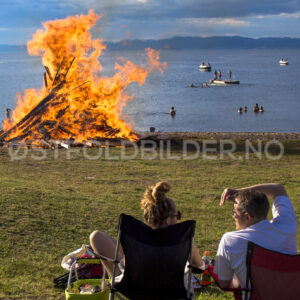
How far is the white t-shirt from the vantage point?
395cm

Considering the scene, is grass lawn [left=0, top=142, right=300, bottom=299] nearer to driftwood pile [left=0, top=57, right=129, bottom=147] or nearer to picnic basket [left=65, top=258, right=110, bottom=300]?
picnic basket [left=65, top=258, right=110, bottom=300]

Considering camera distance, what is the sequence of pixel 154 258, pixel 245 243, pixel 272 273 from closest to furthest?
pixel 272 273 < pixel 245 243 < pixel 154 258

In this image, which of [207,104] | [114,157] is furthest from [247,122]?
[114,157]

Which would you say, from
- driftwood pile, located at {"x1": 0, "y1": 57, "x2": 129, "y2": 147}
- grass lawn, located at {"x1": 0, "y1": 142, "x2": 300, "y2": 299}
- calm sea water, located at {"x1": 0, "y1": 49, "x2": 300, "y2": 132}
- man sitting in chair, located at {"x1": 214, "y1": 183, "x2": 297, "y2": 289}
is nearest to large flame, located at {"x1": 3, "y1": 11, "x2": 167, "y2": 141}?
driftwood pile, located at {"x1": 0, "y1": 57, "x2": 129, "y2": 147}

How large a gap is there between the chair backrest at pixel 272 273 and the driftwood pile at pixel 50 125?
633 inches

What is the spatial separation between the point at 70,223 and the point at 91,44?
13878 millimetres

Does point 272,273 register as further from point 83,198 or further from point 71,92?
point 71,92

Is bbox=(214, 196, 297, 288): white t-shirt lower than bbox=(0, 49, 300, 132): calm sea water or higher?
lower

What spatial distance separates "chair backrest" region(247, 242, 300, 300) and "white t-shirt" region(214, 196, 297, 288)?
0.16 meters

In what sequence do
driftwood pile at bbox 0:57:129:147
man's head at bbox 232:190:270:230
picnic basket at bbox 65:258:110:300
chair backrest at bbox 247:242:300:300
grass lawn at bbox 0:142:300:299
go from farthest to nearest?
1. driftwood pile at bbox 0:57:129:147
2. grass lawn at bbox 0:142:300:299
3. picnic basket at bbox 65:258:110:300
4. man's head at bbox 232:190:270:230
5. chair backrest at bbox 247:242:300:300

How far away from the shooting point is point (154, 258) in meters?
4.09

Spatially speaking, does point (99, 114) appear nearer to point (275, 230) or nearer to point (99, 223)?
point (99, 223)

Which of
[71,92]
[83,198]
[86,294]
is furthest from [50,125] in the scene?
[86,294]

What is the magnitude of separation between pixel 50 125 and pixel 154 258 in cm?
1681
